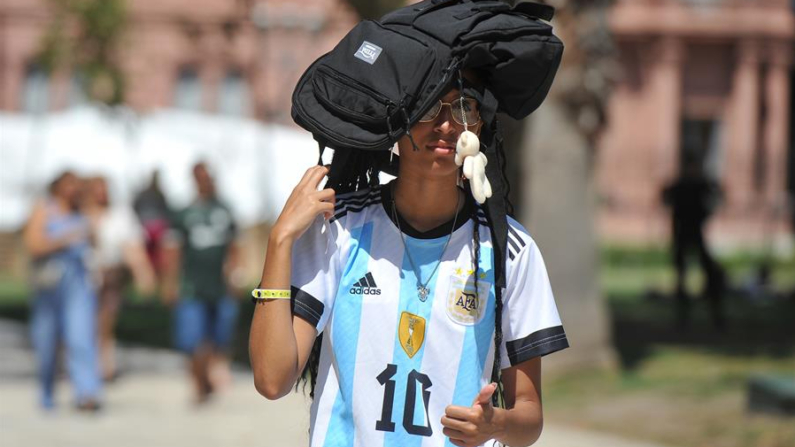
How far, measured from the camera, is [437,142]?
3463mm

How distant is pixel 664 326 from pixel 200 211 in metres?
6.77

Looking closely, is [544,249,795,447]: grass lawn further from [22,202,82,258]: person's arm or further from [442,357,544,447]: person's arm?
[442,357,544,447]: person's arm

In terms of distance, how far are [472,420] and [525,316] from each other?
1.17 ft

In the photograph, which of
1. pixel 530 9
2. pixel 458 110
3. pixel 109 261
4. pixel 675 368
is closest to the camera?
pixel 458 110

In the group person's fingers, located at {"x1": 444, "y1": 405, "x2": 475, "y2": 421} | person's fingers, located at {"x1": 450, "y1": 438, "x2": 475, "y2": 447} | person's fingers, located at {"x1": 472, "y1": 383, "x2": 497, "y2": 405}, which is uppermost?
person's fingers, located at {"x1": 472, "y1": 383, "x2": 497, "y2": 405}

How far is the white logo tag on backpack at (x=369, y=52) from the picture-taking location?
3.41 m

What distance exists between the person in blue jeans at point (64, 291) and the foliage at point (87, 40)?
43.8 ft

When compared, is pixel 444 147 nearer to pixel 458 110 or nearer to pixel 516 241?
pixel 458 110

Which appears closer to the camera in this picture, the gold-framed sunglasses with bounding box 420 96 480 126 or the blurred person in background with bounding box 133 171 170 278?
the gold-framed sunglasses with bounding box 420 96 480 126

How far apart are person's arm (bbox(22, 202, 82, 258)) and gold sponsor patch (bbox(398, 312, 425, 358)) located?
8091 millimetres

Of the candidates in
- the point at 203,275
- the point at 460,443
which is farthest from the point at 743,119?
the point at 460,443

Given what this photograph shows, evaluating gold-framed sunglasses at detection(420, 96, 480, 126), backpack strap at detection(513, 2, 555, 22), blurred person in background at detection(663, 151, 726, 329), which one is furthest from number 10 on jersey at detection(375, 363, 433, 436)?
blurred person in background at detection(663, 151, 726, 329)

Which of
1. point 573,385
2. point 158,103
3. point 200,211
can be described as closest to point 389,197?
point 200,211

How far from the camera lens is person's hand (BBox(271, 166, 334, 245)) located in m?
3.34
